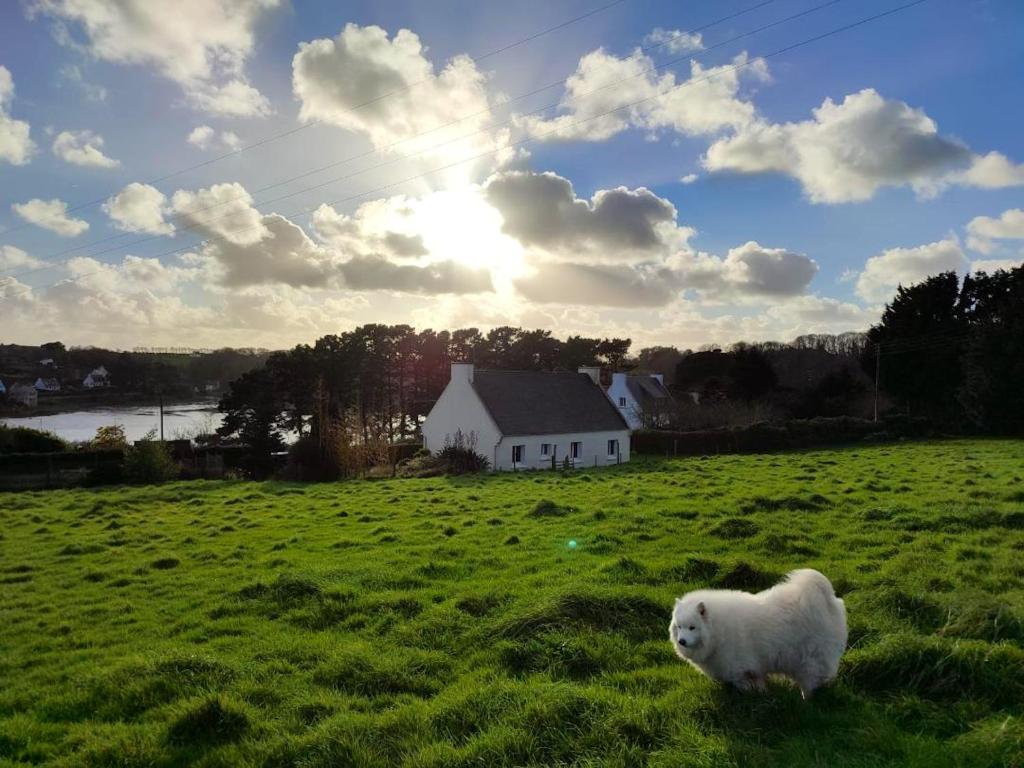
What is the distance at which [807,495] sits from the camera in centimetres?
1706

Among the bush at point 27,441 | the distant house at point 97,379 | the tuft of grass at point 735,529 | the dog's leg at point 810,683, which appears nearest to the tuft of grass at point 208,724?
the dog's leg at point 810,683

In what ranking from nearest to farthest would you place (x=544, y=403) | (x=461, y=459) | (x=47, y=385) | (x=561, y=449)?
(x=461, y=459), (x=561, y=449), (x=544, y=403), (x=47, y=385)

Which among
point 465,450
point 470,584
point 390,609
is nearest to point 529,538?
point 470,584

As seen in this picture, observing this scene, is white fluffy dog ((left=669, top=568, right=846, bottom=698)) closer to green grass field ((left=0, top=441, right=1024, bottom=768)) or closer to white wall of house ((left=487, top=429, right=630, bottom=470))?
green grass field ((left=0, top=441, right=1024, bottom=768))

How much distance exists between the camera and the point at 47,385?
252 ft

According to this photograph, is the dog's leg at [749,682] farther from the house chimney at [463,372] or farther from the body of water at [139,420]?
the body of water at [139,420]

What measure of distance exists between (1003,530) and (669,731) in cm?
1136

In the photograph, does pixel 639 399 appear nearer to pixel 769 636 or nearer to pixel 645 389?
pixel 645 389

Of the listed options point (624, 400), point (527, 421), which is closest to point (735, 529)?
point (527, 421)

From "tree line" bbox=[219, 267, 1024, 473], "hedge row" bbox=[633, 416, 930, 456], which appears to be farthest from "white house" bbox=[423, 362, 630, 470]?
"tree line" bbox=[219, 267, 1024, 473]

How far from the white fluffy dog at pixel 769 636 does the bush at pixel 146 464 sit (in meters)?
32.0

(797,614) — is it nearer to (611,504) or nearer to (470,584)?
(470,584)

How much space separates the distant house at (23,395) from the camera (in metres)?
66.4

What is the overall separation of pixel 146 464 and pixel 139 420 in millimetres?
26339
